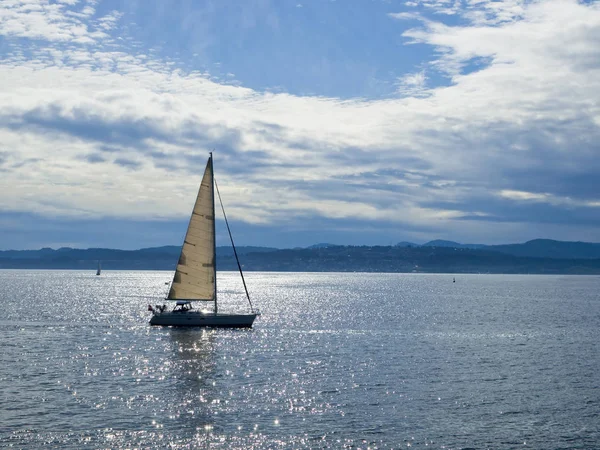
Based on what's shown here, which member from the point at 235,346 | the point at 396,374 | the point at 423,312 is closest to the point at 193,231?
the point at 235,346

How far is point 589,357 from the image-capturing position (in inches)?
2980

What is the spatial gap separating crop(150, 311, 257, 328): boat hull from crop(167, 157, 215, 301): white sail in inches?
117

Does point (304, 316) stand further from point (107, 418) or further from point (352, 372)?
point (107, 418)

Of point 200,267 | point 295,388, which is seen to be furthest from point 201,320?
point 295,388

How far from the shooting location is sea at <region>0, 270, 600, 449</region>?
4109 centimetres

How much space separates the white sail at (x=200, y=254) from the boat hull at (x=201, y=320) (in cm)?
296

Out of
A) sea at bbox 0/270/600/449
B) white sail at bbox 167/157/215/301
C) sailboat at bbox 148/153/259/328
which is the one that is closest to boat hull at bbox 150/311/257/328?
sailboat at bbox 148/153/259/328

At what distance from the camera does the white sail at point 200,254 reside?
296ft

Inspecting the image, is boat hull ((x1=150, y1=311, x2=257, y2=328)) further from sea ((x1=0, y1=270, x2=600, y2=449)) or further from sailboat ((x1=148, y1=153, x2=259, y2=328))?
sea ((x1=0, y1=270, x2=600, y2=449))

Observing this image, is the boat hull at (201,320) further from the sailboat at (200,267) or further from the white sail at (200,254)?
the white sail at (200,254)

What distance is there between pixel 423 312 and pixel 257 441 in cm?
10587

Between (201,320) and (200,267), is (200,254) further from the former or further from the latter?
(201,320)

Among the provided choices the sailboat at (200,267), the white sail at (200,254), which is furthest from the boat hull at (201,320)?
the white sail at (200,254)

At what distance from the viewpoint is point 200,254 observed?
9219 centimetres
